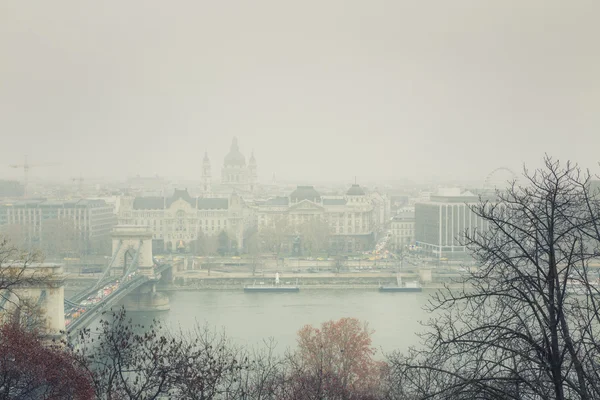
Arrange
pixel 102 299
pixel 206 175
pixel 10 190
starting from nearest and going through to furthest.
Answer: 1. pixel 102 299
2. pixel 10 190
3. pixel 206 175

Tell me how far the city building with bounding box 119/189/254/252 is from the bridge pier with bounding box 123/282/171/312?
10.5 m

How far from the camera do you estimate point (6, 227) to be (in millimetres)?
24828

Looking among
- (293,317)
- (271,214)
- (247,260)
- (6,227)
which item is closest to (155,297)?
(293,317)

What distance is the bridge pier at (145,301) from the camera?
1421cm

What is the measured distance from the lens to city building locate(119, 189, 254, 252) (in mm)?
Result: 25906

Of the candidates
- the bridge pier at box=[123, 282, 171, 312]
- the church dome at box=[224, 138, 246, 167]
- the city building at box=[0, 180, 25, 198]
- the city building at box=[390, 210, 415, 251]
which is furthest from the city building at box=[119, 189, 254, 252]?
the church dome at box=[224, 138, 246, 167]

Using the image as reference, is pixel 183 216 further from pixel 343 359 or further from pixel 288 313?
pixel 343 359

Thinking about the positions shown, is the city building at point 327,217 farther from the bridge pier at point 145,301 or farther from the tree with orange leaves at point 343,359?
the tree with orange leaves at point 343,359

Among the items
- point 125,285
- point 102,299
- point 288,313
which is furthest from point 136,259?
point 102,299

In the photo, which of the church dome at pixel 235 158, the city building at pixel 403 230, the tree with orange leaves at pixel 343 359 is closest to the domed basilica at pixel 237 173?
the church dome at pixel 235 158

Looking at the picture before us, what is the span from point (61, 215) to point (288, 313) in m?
15.0

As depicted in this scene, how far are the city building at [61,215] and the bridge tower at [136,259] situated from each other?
25.5 feet

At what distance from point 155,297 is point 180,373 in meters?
10.9

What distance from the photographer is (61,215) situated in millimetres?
26578
